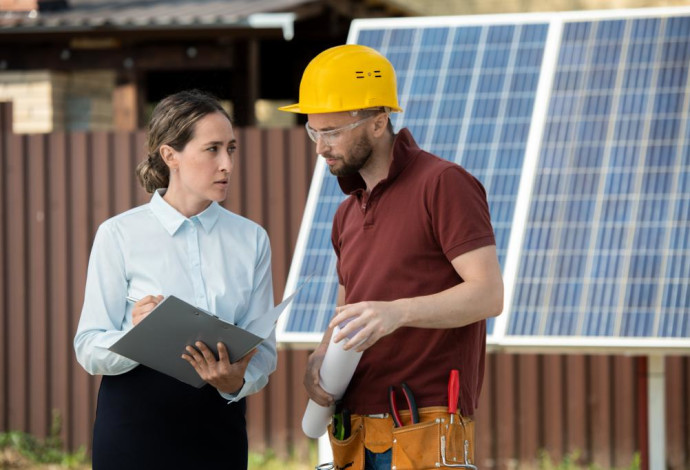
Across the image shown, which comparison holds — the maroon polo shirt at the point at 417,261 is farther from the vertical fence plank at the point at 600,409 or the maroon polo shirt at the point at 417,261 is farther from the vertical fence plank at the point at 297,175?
the vertical fence plank at the point at 297,175

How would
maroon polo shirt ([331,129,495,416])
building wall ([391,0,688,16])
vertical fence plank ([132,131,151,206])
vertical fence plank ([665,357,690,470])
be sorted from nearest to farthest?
maroon polo shirt ([331,129,495,416]), vertical fence plank ([665,357,690,470]), vertical fence plank ([132,131,151,206]), building wall ([391,0,688,16])

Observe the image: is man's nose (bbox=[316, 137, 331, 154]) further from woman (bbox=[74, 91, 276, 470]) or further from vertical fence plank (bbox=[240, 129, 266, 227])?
vertical fence plank (bbox=[240, 129, 266, 227])

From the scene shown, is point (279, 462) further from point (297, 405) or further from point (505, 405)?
point (505, 405)

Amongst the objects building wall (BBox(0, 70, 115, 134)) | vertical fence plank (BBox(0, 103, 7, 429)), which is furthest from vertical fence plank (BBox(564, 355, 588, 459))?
building wall (BBox(0, 70, 115, 134))

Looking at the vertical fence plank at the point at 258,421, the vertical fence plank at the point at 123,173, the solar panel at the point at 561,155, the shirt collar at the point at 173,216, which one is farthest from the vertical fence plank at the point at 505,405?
the shirt collar at the point at 173,216

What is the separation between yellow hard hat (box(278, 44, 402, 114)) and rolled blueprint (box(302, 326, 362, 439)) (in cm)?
65

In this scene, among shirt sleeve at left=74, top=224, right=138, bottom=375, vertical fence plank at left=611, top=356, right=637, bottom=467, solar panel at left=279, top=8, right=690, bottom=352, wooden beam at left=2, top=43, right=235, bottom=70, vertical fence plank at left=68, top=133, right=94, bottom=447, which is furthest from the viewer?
wooden beam at left=2, top=43, right=235, bottom=70

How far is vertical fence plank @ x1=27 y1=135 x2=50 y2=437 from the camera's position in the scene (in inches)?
363

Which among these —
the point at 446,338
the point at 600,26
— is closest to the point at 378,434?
the point at 446,338

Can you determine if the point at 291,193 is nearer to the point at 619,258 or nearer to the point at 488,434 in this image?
the point at 488,434

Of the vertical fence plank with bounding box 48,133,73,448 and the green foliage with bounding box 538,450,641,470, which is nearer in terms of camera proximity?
the green foliage with bounding box 538,450,641,470

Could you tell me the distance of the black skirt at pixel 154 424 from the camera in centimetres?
345

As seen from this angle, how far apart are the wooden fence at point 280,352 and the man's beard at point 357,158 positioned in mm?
5125

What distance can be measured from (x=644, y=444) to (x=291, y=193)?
401 cm
